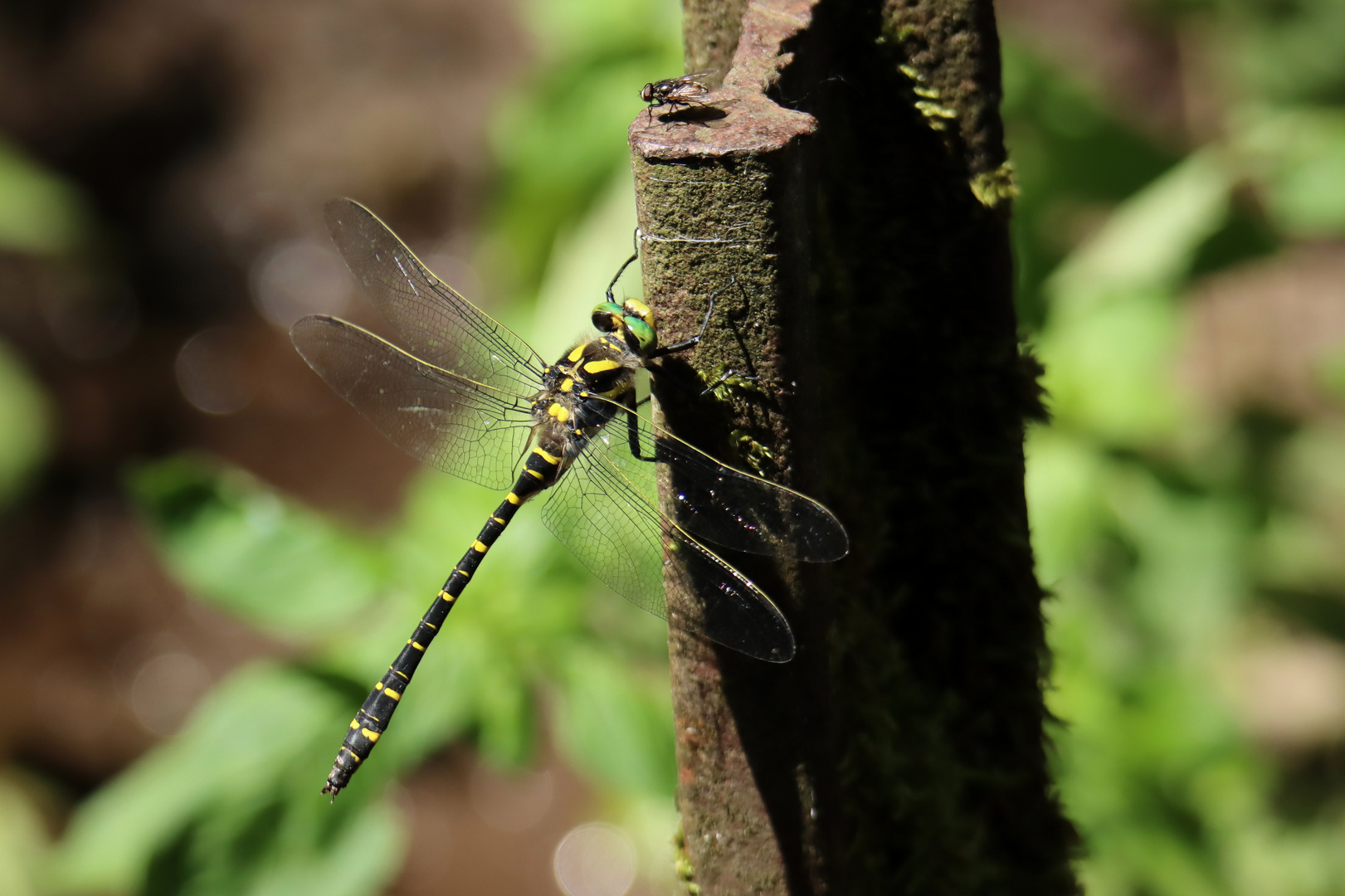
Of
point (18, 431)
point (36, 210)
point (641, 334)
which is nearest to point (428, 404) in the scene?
point (641, 334)

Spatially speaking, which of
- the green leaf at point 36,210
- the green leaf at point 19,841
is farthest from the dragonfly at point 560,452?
the green leaf at point 36,210

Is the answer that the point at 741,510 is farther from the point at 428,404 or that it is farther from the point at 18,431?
the point at 18,431

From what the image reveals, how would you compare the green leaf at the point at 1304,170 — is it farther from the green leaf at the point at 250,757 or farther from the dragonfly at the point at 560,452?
the green leaf at the point at 250,757

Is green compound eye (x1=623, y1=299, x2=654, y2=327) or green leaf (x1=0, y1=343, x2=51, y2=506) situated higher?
green compound eye (x1=623, y1=299, x2=654, y2=327)

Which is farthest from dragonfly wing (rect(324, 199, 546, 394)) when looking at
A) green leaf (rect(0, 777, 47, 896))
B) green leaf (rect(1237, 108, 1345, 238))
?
green leaf (rect(0, 777, 47, 896))

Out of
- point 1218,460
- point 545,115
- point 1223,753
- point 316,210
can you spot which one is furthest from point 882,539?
point 316,210

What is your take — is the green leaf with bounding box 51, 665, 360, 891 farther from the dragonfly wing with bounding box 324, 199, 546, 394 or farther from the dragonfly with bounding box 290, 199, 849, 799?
the dragonfly wing with bounding box 324, 199, 546, 394

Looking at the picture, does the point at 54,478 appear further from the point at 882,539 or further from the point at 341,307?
the point at 882,539
